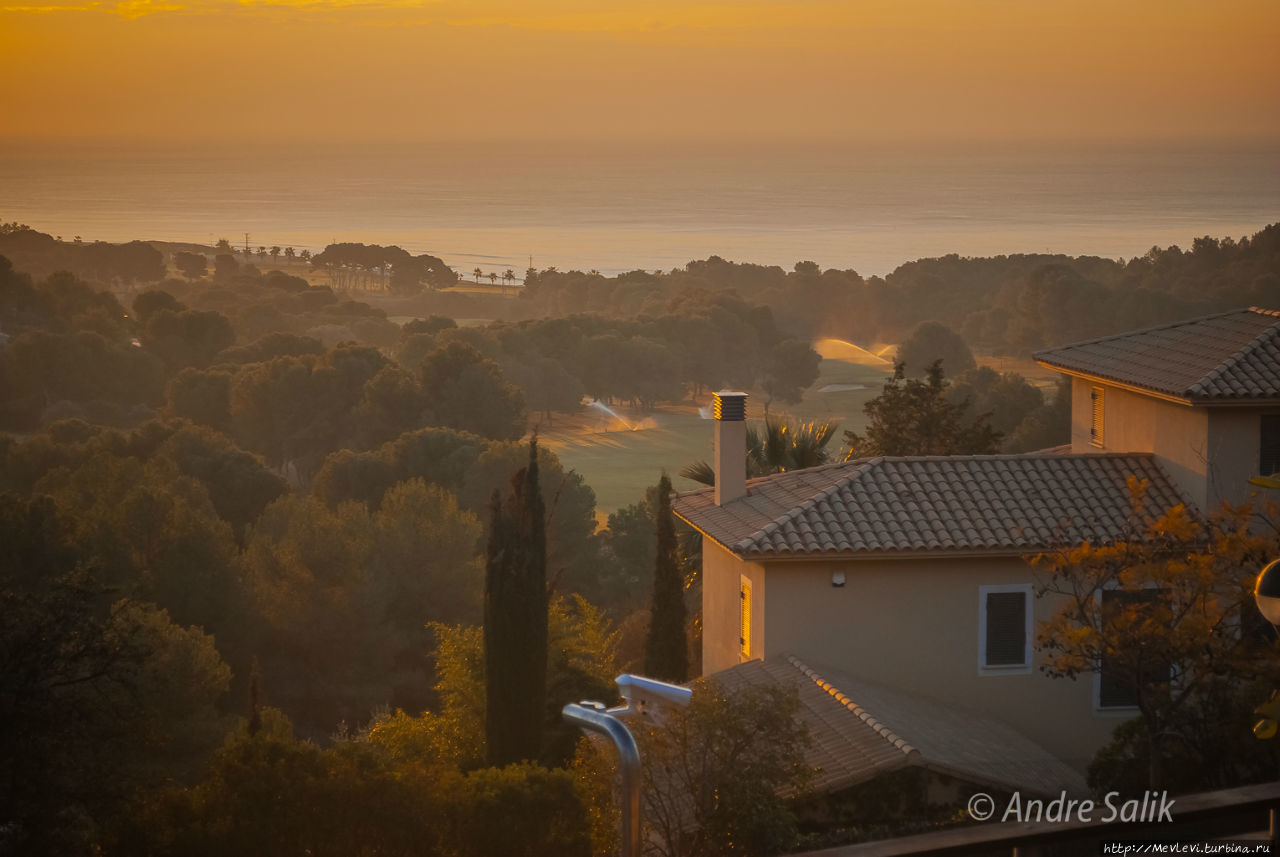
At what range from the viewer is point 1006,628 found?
1511 cm

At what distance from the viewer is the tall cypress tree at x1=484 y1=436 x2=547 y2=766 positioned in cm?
1656

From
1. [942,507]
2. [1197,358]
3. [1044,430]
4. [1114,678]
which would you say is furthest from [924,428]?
[1044,430]

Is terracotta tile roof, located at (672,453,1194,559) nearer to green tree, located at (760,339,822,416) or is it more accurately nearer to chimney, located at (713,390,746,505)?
chimney, located at (713,390,746,505)

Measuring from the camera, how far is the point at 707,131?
13712 centimetres

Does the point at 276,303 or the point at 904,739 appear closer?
the point at 904,739

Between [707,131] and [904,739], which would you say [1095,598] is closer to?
[904,739]

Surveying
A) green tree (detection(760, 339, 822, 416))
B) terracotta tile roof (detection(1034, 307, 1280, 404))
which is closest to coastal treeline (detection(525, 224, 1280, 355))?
green tree (detection(760, 339, 822, 416))

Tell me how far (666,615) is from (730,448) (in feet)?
10.1

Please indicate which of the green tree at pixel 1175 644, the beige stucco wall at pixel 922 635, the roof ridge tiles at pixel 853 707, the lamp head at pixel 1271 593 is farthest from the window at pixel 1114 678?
the lamp head at pixel 1271 593

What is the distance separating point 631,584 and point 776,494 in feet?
56.8

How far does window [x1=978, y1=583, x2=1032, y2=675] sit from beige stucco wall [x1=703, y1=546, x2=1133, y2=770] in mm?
72

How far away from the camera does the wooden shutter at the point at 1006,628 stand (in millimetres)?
15094

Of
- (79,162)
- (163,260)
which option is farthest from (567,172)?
(163,260)

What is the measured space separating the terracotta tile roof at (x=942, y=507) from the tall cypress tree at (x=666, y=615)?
218 centimetres
